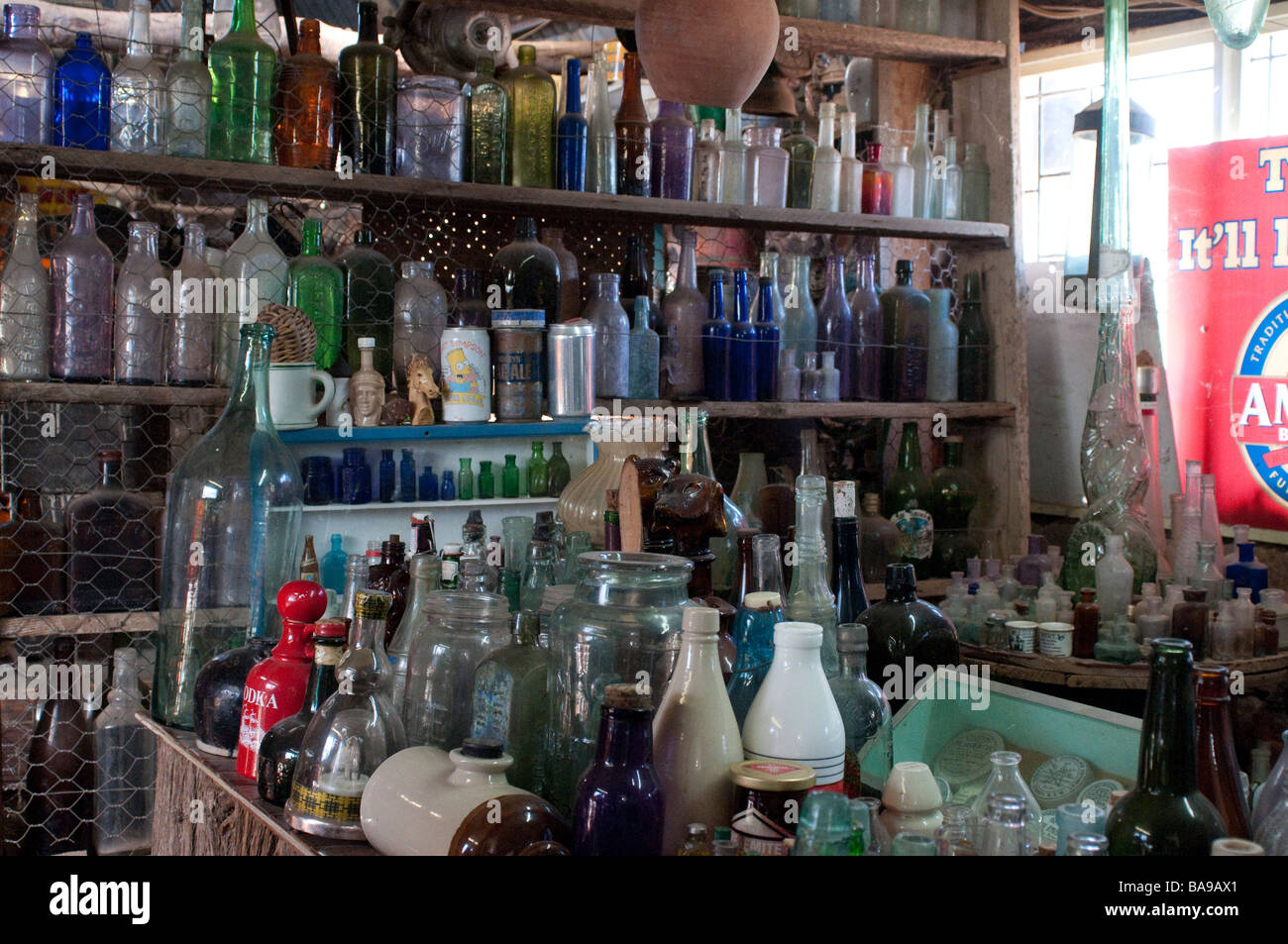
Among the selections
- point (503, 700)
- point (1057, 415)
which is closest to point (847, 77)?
point (1057, 415)

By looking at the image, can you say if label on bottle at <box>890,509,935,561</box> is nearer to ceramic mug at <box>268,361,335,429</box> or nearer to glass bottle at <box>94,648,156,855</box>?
ceramic mug at <box>268,361,335,429</box>

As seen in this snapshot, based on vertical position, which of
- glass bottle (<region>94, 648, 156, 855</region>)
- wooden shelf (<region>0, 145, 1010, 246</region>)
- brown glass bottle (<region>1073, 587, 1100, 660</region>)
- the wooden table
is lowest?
glass bottle (<region>94, 648, 156, 855</region>)

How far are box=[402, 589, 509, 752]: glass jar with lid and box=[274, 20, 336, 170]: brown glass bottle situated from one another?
1401mm

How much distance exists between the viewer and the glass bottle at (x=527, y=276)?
8.05 feet

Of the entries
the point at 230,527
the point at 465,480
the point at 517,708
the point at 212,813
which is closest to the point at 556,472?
the point at 465,480

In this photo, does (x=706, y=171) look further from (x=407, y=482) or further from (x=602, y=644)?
(x=602, y=644)

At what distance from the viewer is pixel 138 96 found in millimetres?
2154

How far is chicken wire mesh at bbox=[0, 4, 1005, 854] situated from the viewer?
212 centimetres

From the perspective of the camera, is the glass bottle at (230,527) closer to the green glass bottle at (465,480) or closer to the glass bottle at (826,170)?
the green glass bottle at (465,480)

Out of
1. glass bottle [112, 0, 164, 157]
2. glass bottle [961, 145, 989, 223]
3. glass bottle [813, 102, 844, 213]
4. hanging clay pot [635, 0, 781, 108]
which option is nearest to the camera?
hanging clay pot [635, 0, 781, 108]

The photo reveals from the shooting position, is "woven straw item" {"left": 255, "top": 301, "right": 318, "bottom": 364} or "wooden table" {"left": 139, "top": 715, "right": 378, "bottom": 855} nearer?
"wooden table" {"left": 139, "top": 715, "right": 378, "bottom": 855}

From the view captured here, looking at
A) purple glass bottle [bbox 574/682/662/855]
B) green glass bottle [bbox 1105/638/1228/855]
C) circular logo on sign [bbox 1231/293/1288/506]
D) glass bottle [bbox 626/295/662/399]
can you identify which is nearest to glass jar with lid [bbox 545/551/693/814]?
purple glass bottle [bbox 574/682/662/855]

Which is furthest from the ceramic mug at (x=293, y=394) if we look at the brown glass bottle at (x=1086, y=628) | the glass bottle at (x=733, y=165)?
the brown glass bottle at (x=1086, y=628)

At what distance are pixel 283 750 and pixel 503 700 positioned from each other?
26 centimetres
